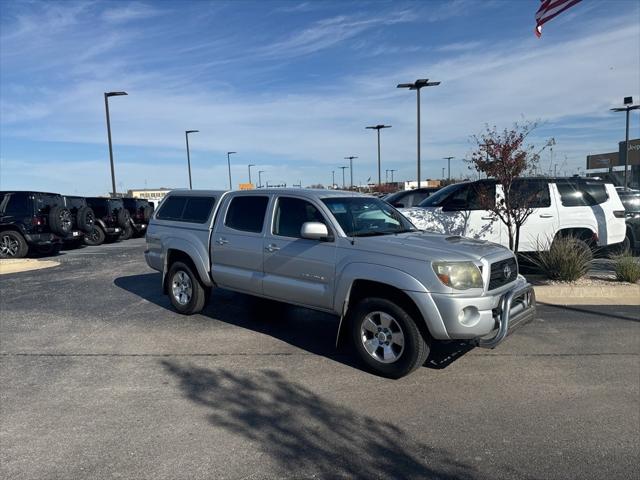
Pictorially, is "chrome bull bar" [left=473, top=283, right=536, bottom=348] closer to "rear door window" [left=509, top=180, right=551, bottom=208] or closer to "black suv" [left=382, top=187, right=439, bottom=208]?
"rear door window" [left=509, top=180, right=551, bottom=208]

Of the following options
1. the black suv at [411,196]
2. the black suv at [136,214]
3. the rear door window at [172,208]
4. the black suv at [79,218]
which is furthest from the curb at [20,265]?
the black suv at [411,196]

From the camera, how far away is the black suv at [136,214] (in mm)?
19984

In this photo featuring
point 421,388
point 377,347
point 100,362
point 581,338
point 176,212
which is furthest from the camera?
point 176,212

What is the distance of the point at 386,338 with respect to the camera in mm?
4797

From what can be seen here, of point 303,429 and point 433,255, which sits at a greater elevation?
point 433,255

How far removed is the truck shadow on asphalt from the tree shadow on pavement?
101 centimetres

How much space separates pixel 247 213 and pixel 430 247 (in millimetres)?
2517

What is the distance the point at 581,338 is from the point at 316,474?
4.16 meters

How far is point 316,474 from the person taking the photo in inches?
125

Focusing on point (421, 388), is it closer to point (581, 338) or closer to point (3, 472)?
point (581, 338)

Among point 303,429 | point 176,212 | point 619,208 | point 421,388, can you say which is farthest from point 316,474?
point 619,208

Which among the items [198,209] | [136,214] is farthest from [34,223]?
[198,209]

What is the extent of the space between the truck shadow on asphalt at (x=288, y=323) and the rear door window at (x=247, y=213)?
1352 millimetres

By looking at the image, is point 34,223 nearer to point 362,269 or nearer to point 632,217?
point 362,269
